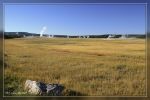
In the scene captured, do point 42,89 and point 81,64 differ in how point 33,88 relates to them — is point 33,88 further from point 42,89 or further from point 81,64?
point 81,64

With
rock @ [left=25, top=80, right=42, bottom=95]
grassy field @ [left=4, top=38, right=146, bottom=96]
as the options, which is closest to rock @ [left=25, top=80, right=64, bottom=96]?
rock @ [left=25, top=80, right=42, bottom=95]

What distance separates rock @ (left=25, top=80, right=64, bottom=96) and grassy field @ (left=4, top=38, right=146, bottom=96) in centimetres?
14

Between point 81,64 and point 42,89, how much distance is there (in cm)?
102

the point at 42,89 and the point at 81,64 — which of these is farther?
the point at 81,64

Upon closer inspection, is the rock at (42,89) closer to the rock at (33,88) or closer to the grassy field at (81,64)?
the rock at (33,88)

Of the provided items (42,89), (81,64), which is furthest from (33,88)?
(81,64)

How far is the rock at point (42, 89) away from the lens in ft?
46.1

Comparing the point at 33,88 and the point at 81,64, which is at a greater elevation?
the point at 81,64

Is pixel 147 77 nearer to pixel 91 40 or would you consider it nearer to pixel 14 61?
pixel 91 40

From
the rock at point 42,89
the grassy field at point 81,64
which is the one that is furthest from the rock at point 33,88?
the grassy field at point 81,64

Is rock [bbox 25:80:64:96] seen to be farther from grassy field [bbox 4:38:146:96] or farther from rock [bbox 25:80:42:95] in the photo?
grassy field [bbox 4:38:146:96]

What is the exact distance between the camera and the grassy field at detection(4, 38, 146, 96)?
46.6 feet

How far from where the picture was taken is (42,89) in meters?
14.1

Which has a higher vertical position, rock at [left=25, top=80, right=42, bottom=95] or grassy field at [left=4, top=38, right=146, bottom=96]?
grassy field at [left=4, top=38, right=146, bottom=96]
